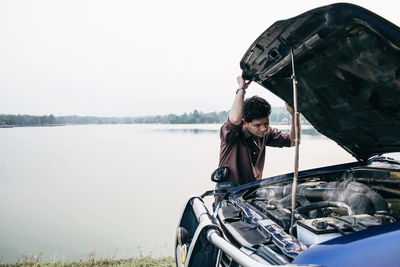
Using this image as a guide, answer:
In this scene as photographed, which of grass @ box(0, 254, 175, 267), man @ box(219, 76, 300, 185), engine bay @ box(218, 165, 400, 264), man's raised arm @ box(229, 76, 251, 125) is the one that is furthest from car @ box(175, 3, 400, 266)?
grass @ box(0, 254, 175, 267)

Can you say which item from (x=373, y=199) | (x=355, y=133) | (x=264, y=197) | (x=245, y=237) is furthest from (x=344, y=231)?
(x=355, y=133)

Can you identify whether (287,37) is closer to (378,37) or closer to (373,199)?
(378,37)

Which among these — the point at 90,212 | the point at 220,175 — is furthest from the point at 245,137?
the point at 90,212

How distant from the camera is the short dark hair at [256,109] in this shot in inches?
116

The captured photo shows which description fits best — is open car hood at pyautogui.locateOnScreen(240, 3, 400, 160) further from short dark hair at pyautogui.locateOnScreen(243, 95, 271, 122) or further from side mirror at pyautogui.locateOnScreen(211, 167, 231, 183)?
side mirror at pyautogui.locateOnScreen(211, 167, 231, 183)

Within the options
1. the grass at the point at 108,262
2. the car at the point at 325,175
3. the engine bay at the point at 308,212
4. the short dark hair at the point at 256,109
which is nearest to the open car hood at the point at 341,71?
the car at the point at 325,175

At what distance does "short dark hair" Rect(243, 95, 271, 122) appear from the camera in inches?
116

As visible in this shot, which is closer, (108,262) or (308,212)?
(308,212)

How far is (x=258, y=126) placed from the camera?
306cm

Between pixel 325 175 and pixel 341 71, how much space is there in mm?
1172

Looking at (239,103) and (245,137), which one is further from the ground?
(239,103)

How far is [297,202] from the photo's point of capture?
2135 millimetres

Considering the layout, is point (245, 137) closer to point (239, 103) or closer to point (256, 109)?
point (256, 109)

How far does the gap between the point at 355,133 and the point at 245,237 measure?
1.64 metres
